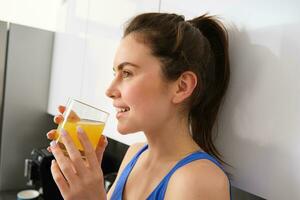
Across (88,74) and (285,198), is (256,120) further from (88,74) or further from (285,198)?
(88,74)

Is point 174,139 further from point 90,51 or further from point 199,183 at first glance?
point 90,51

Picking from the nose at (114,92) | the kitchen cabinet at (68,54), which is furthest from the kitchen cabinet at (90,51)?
the nose at (114,92)

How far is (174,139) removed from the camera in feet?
2.73

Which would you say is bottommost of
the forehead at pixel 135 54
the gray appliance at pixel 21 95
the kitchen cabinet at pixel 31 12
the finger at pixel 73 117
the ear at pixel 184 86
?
the gray appliance at pixel 21 95

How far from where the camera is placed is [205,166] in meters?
0.71

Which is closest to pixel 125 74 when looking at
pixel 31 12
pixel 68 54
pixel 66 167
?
pixel 66 167

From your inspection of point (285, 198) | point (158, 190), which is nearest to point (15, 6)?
point (158, 190)

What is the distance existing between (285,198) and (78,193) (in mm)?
465

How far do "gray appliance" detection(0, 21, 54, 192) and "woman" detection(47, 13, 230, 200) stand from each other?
117 cm

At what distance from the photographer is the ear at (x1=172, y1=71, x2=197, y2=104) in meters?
0.76

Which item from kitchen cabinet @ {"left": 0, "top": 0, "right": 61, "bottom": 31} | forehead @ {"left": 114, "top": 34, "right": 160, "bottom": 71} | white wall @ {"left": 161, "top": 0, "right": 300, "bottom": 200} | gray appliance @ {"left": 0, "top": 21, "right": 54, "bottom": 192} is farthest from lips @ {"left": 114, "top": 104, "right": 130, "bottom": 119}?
kitchen cabinet @ {"left": 0, "top": 0, "right": 61, "bottom": 31}

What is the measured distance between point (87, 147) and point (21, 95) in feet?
4.34

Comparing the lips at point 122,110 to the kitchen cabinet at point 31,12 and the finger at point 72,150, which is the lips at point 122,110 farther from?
the kitchen cabinet at point 31,12

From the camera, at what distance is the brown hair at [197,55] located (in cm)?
75
